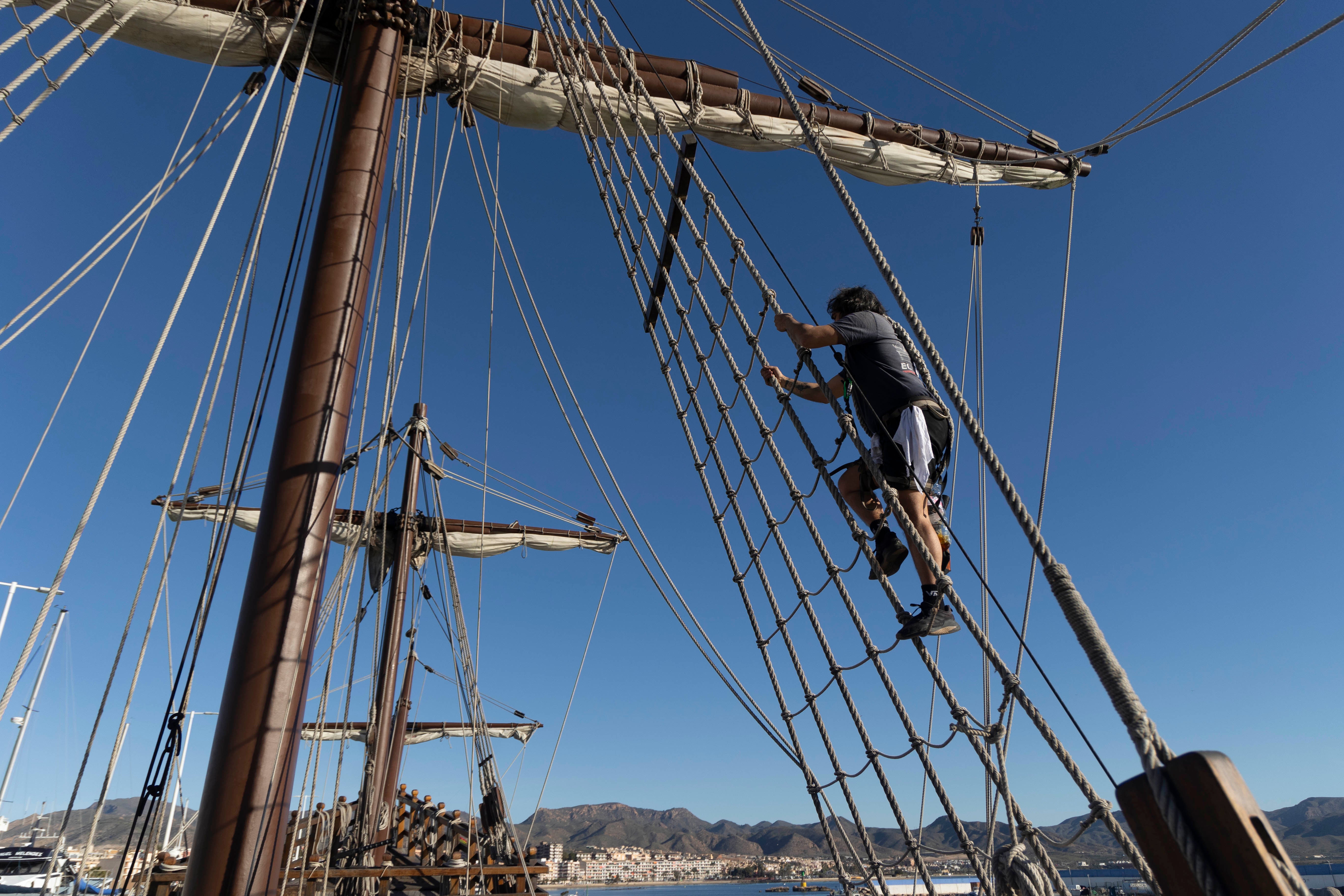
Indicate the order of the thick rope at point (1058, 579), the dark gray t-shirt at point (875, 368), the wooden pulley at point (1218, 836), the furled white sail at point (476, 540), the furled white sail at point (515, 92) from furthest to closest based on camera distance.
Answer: the furled white sail at point (476, 540) → the furled white sail at point (515, 92) → the dark gray t-shirt at point (875, 368) → the thick rope at point (1058, 579) → the wooden pulley at point (1218, 836)

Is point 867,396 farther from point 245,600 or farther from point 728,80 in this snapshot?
point 728,80

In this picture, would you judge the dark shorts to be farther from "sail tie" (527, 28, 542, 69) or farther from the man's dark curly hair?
"sail tie" (527, 28, 542, 69)

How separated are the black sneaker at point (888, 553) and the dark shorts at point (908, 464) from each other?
0.22m

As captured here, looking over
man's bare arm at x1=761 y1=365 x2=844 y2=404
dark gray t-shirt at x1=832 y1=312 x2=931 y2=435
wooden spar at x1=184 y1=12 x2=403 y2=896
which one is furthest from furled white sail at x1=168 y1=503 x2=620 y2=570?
dark gray t-shirt at x1=832 y1=312 x2=931 y2=435

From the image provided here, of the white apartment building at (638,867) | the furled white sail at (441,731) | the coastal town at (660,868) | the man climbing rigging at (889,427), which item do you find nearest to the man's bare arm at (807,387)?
the man climbing rigging at (889,427)

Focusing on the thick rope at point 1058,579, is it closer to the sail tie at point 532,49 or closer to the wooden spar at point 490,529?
the sail tie at point 532,49

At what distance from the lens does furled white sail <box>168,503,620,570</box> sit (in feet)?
48.4

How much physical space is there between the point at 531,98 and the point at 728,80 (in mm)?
2391

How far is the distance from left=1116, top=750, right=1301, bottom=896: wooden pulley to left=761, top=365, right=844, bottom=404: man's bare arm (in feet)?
8.30

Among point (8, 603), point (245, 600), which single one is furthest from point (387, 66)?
point (8, 603)

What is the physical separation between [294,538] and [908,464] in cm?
291

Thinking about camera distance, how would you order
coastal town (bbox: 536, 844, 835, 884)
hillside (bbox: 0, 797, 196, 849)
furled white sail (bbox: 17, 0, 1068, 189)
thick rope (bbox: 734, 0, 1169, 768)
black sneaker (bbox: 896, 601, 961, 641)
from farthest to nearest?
coastal town (bbox: 536, 844, 835, 884) < hillside (bbox: 0, 797, 196, 849) < furled white sail (bbox: 17, 0, 1068, 189) < black sneaker (bbox: 896, 601, 961, 641) < thick rope (bbox: 734, 0, 1169, 768)

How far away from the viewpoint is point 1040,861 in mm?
1947

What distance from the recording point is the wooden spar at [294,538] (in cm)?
312
